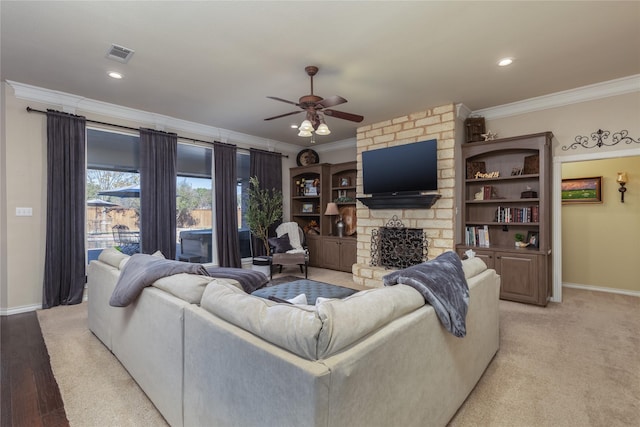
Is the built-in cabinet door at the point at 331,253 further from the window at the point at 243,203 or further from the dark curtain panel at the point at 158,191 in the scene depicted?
the dark curtain panel at the point at 158,191

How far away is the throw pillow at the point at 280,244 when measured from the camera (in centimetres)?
560

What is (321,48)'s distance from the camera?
279 cm

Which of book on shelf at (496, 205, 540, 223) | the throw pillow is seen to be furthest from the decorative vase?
book on shelf at (496, 205, 540, 223)

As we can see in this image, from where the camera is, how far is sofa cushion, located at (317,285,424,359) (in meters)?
1.03

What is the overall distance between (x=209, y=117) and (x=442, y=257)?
13.7 ft

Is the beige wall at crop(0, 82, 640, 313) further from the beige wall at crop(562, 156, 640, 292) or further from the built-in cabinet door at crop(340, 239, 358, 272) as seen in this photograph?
the built-in cabinet door at crop(340, 239, 358, 272)

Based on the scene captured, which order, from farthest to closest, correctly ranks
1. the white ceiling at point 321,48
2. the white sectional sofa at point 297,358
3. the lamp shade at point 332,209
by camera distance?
the lamp shade at point 332,209, the white ceiling at point 321,48, the white sectional sofa at point 297,358

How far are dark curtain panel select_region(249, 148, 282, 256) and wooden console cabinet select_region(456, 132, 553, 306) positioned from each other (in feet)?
11.6

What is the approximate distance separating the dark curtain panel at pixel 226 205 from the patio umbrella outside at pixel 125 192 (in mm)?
1205

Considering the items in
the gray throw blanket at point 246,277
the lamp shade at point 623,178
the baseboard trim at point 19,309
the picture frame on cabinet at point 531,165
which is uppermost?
the picture frame on cabinet at point 531,165

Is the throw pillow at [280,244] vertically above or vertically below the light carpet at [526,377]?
above

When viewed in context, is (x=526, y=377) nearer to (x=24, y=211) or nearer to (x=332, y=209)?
(x=332, y=209)

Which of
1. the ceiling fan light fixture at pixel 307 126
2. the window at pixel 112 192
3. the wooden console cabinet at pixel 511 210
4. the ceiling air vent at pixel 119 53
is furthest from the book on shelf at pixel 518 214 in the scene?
the window at pixel 112 192

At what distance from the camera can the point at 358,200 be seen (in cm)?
517
